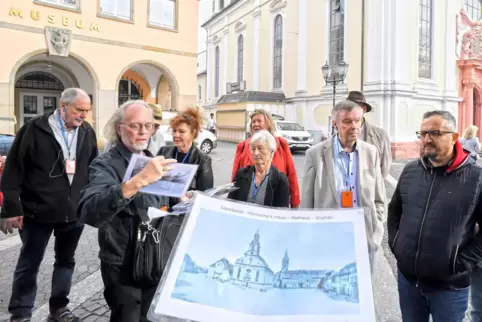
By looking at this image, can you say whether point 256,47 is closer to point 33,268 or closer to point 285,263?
point 33,268

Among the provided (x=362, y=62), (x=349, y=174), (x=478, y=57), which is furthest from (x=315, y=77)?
(x=349, y=174)

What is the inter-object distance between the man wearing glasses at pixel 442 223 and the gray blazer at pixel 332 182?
0.62 metres

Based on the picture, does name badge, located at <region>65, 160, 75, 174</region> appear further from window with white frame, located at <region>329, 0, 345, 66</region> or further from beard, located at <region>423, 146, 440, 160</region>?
window with white frame, located at <region>329, 0, 345, 66</region>

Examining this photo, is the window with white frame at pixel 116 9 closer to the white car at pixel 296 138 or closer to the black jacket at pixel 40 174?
the white car at pixel 296 138

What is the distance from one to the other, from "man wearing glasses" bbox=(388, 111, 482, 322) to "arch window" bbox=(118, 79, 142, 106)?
17675 mm

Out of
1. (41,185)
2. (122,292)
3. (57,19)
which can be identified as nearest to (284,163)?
(41,185)

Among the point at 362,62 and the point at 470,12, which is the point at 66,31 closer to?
the point at 362,62

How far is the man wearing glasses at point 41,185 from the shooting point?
10.4ft

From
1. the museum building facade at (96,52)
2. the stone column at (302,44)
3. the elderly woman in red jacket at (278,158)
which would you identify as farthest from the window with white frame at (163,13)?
the elderly woman in red jacket at (278,158)

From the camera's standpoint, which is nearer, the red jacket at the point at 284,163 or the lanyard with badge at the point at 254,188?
the lanyard with badge at the point at 254,188

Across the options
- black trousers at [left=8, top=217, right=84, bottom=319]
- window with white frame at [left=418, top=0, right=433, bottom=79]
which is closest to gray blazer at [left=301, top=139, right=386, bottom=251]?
black trousers at [left=8, top=217, right=84, bottom=319]

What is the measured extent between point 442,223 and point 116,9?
15436 mm

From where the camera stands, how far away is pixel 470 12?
2542 cm

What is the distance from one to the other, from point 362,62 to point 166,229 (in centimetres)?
2139
